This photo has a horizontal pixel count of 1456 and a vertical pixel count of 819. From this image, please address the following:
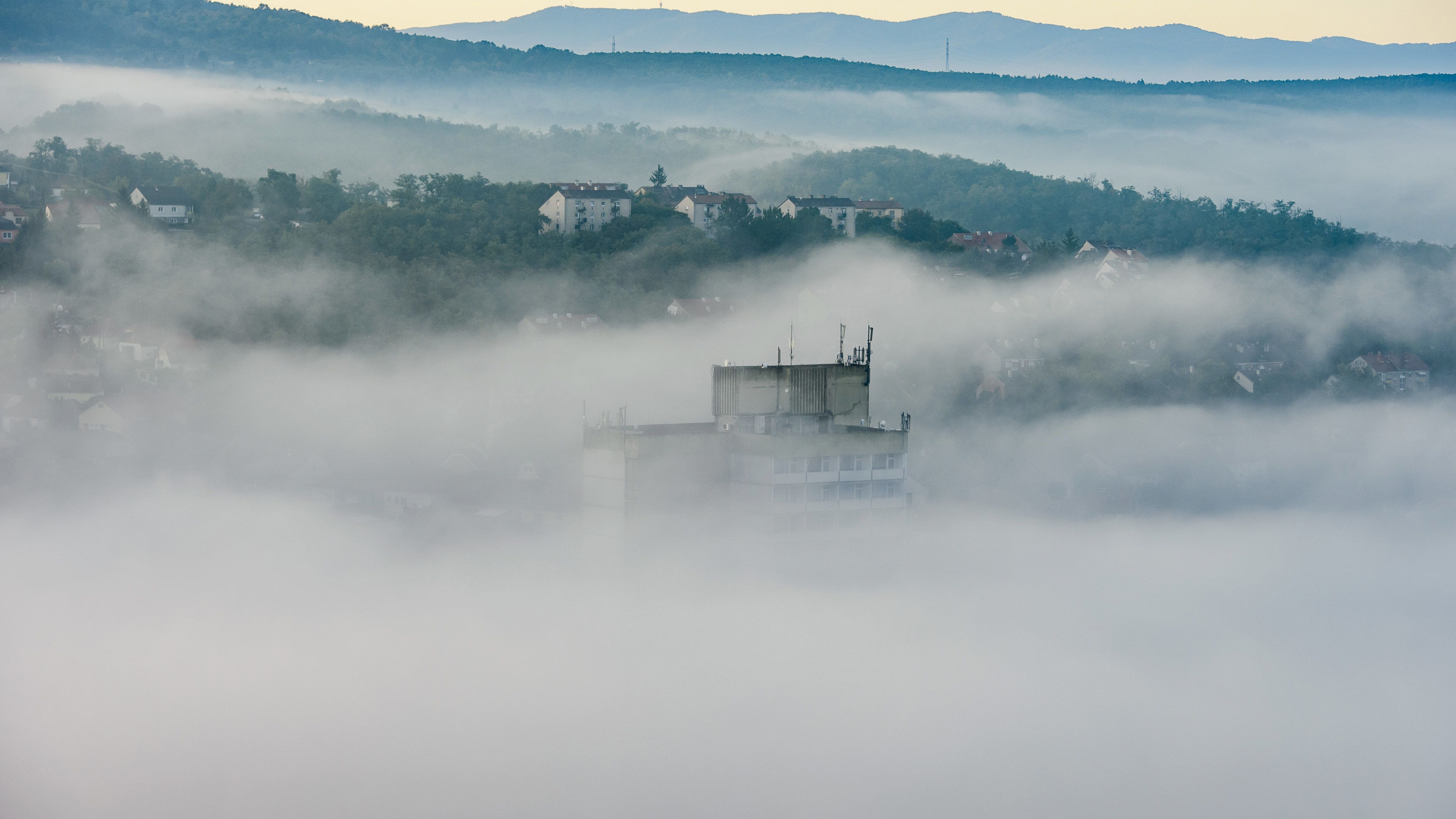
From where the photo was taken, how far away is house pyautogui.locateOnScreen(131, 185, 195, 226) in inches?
3140

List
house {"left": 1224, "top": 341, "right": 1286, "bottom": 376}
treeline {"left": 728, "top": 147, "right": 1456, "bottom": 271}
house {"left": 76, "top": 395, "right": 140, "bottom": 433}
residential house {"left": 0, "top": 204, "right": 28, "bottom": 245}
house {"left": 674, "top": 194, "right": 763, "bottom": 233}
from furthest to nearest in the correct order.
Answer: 1. treeline {"left": 728, "top": 147, "right": 1456, "bottom": 271}
2. house {"left": 1224, "top": 341, "right": 1286, "bottom": 376}
3. house {"left": 674, "top": 194, "right": 763, "bottom": 233}
4. residential house {"left": 0, "top": 204, "right": 28, "bottom": 245}
5. house {"left": 76, "top": 395, "right": 140, "bottom": 433}

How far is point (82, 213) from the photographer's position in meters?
75.9

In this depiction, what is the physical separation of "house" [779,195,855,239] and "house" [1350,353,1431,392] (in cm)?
2692

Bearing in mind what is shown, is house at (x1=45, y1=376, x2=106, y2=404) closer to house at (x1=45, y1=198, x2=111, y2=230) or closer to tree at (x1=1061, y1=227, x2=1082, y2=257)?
house at (x1=45, y1=198, x2=111, y2=230)

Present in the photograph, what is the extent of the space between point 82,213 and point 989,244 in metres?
47.9

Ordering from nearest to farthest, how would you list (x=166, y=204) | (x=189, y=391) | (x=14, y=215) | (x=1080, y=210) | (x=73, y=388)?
(x=73, y=388), (x=189, y=391), (x=14, y=215), (x=166, y=204), (x=1080, y=210)

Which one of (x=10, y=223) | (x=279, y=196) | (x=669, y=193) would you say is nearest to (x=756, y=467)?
(x=10, y=223)

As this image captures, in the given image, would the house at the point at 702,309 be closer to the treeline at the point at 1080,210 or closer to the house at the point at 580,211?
the house at the point at 580,211

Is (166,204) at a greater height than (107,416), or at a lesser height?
greater

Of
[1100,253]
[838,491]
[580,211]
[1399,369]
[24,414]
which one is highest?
[580,211]

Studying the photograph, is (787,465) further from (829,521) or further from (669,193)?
(669,193)

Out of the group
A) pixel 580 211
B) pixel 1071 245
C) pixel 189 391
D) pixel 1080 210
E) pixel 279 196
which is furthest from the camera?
pixel 1080 210

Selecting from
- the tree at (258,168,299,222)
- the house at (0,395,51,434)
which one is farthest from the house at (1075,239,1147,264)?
the house at (0,395,51,434)

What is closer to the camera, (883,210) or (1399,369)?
(1399,369)
